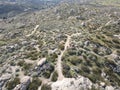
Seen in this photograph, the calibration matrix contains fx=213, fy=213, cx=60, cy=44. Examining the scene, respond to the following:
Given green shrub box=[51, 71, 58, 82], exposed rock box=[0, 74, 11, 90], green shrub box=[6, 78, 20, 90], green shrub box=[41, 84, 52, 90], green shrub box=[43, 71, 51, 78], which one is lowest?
exposed rock box=[0, 74, 11, 90]

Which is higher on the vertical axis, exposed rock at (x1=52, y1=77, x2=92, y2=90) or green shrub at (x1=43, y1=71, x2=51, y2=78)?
exposed rock at (x1=52, y1=77, x2=92, y2=90)

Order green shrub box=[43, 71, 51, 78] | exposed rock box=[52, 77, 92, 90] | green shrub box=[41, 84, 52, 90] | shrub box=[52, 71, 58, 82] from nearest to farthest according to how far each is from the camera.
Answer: exposed rock box=[52, 77, 92, 90], green shrub box=[41, 84, 52, 90], shrub box=[52, 71, 58, 82], green shrub box=[43, 71, 51, 78]

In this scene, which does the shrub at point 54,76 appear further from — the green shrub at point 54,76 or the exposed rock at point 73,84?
the exposed rock at point 73,84

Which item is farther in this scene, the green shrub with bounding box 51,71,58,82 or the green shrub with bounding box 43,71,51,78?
the green shrub with bounding box 43,71,51,78

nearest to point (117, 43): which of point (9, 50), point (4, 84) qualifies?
point (9, 50)

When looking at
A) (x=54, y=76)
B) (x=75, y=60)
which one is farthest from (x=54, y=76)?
(x=75, y=60)

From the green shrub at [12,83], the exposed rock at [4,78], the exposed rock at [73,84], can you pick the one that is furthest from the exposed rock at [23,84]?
the exposed rock at [73,84]

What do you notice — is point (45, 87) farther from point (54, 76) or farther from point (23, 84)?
point (23, 84)

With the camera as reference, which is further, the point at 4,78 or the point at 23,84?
the point at 4,78

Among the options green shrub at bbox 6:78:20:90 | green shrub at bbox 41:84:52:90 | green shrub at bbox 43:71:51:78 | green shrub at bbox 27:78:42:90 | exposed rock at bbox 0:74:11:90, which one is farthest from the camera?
exposed rock at bbox 0:74:11:90

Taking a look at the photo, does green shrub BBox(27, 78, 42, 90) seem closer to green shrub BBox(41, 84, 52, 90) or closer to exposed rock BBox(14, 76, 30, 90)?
exposed rock BBox(14, 76, 30, 90)

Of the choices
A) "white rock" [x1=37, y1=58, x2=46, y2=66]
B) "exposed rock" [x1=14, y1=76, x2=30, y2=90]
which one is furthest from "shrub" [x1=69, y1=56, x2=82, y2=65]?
"exposed rock" [x1=14, y1=76, x2=30, y2=90]
